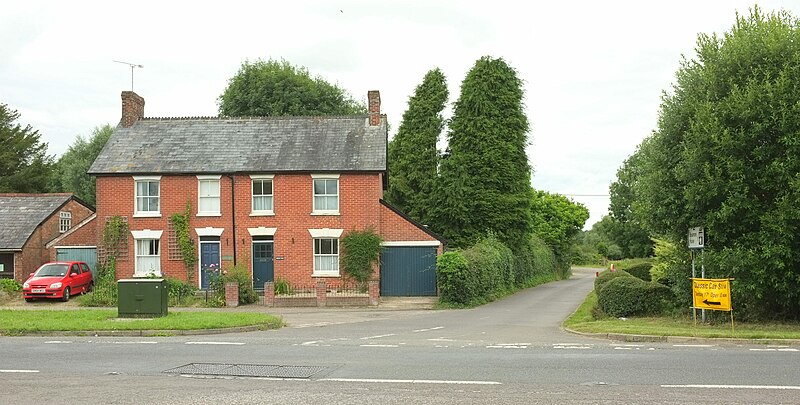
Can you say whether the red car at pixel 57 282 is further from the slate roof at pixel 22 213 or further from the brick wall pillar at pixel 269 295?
the brick wall pillar at pixel 269 295

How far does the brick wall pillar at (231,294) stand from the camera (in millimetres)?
29125

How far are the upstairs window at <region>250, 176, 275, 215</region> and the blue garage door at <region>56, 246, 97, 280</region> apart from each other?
7.69 meters

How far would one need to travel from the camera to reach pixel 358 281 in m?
32.2

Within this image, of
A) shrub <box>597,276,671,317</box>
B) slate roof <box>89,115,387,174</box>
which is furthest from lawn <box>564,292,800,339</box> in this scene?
slate roof <box>89,115,387,174</box>

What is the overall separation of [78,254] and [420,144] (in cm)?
1941

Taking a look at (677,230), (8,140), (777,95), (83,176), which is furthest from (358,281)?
(83,176)

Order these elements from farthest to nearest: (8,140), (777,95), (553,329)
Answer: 1. (8,140)
2. (553,329)
3. (777,95)

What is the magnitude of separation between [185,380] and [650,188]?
48.4 feet

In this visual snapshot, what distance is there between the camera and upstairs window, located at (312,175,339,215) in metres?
32.9

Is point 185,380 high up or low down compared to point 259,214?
down

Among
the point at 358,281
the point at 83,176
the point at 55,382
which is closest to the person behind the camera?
the point at 55,382

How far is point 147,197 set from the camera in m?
33.3

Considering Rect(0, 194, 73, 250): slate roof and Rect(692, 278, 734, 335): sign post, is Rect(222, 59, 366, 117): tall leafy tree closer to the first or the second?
Rect(0, 194, 73, 250): slate roof

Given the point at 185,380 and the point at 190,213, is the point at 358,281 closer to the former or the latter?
the point at 190,213
